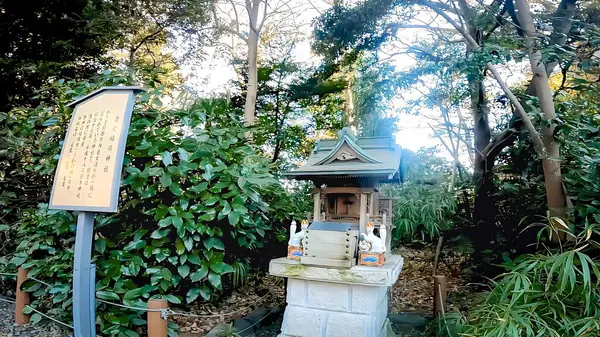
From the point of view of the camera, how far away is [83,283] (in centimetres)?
231

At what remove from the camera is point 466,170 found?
22.1ft

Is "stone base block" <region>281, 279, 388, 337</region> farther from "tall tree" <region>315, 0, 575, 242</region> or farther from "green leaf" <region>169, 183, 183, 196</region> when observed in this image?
"tall tree" <region>315, 0, 575, 242</region>

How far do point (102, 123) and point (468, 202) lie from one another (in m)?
5.03

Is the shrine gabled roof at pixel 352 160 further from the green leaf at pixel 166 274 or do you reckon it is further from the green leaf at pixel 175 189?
the green leaf at pixel 166 274

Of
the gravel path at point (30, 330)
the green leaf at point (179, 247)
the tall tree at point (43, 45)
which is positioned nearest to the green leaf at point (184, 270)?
the green leaf at point (179, 247)

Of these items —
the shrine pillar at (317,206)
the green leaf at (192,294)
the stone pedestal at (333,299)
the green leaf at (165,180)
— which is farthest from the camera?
the shrine pillar at (317,206)

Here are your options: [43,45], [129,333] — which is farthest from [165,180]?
[43,45]

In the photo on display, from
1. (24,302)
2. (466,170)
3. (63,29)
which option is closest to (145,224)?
(24,302)

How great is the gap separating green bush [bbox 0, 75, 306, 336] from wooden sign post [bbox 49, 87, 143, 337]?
508 millimetres

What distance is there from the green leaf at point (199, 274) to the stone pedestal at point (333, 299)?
548mm

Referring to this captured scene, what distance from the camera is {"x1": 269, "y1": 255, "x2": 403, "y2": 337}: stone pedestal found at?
9.12ft

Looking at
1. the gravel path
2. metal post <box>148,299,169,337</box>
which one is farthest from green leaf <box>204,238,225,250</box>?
the gravel path

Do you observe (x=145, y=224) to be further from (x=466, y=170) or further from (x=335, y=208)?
(x=466, y=170)

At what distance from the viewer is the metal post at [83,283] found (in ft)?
7.52
